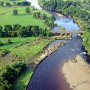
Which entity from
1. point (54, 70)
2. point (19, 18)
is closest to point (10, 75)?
point (54, 70)

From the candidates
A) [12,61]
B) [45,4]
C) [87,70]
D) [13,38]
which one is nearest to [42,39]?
[13,38]

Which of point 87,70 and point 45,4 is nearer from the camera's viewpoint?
point 87,70

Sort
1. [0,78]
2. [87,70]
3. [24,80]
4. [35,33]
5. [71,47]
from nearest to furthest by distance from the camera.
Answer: [0,78] → [24,80] → [87,70] → [71,47] → [35,33]

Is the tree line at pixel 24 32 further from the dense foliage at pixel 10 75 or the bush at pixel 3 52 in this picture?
the dense foliage at pixel 10 75

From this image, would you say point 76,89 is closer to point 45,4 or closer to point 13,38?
point 13,38

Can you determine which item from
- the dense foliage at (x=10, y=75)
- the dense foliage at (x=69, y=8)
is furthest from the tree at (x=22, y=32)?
the dense foliage at (x=69, y=8)

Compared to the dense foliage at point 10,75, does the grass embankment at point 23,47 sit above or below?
below
